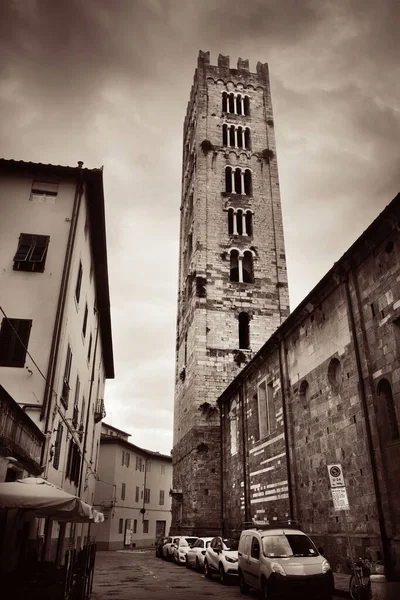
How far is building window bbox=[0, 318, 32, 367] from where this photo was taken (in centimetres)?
1384

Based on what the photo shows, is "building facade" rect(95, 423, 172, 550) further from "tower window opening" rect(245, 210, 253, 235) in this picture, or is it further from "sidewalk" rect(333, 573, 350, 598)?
"sidewalk" rect(333, 573, 350, 598)

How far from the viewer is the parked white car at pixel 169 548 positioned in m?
26.3

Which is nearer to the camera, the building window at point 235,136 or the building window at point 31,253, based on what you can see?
the building window at point 31,253

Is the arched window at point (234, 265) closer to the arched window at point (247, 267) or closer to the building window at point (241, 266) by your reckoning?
the building window at point (241, 266)

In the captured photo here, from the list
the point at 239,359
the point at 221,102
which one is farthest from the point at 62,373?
the point at 221,102

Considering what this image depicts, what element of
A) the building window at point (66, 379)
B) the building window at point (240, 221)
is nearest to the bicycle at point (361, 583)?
the building window at point (66, 379)

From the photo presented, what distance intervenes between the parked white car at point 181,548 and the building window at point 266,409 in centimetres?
716

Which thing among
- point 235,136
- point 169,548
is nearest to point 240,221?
point 235,136

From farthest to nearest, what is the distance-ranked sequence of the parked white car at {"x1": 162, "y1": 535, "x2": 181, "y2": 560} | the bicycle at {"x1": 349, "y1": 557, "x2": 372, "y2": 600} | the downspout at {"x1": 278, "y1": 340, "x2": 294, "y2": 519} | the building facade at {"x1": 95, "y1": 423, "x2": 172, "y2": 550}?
1. the building facade at {"x1": 95, "y1": 423, "x2": 172, "y2": 550}
2. the parked white car at {"x1": 162, "y1": 535, "x2": 181, "y2": 560}
3. the downspout at {"x1": 278, "y1": 340, "x2": 294, "y2": 519}
4. the bicycle at {"x1": 349, "y1": 557, "x2": 372, "y2": 600}

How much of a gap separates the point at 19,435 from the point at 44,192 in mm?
9906

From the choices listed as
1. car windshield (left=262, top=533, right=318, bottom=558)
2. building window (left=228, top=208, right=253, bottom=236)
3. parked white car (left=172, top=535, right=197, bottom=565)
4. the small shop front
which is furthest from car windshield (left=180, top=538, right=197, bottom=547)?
building window (left=228, top=208, right=253, bottom=236)

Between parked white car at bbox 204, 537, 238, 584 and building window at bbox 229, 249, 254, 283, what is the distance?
22.0 m

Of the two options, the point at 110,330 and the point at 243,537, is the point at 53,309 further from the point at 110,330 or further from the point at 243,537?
the point at 110,330

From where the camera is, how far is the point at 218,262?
3666 cm
